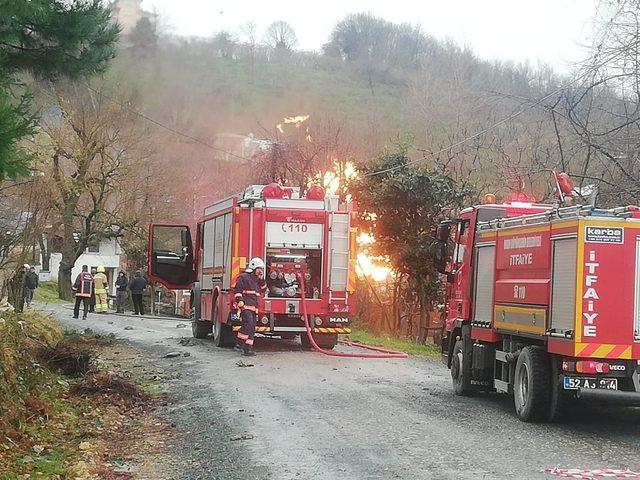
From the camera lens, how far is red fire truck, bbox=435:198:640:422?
8.23m

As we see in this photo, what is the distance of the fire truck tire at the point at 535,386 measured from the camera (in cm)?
891

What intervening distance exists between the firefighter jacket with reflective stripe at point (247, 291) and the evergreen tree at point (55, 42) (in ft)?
16.7

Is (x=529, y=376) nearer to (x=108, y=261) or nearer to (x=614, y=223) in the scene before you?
(x=614, y=223)

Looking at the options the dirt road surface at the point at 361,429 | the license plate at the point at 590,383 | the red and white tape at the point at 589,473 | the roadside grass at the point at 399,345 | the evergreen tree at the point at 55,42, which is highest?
the evergreen tree at the point at 55,42

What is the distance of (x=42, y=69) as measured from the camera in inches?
409

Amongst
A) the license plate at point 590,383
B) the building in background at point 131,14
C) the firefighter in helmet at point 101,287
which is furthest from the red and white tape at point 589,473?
the firefighter in helmet at point 101,287

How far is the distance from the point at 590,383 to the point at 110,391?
6.04 m

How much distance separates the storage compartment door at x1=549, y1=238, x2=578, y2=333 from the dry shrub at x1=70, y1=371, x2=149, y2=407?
5.32 meters

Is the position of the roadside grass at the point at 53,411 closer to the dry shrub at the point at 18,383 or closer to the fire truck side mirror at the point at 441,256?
the dry shrub at the point at 18,383

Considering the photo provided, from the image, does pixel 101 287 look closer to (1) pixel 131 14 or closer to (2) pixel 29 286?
(2) pixel 29 286

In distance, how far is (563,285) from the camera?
852cm

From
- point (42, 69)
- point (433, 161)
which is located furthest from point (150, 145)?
point (42, 69)

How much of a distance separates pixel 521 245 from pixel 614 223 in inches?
62.3

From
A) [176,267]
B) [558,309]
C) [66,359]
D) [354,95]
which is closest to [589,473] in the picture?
[558,309]
